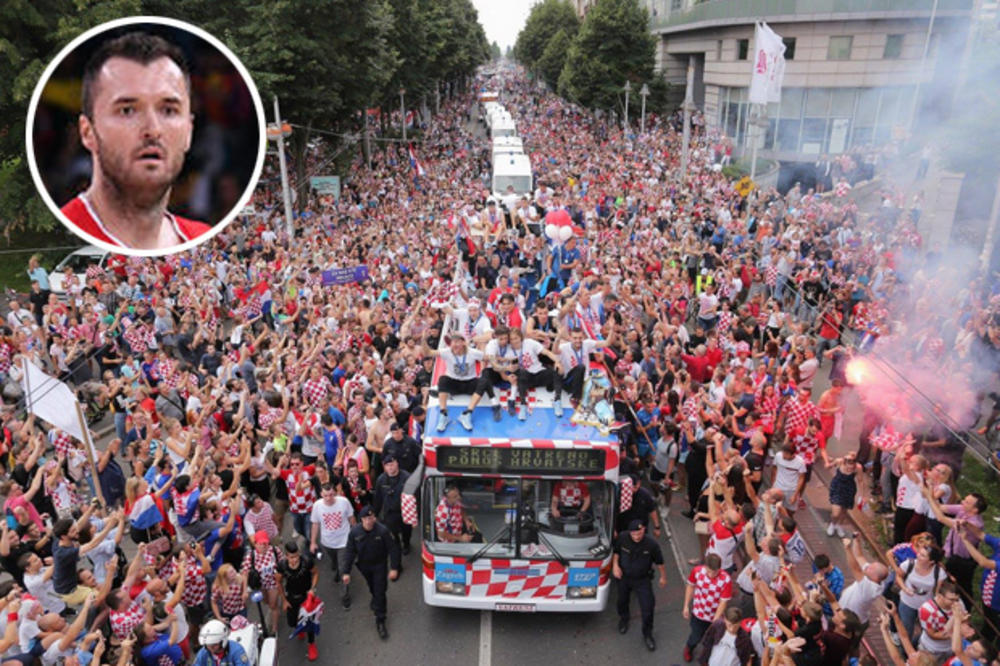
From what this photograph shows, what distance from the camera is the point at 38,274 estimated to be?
1521cm

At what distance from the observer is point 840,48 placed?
32.7 metres

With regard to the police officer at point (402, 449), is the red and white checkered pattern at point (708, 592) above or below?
below

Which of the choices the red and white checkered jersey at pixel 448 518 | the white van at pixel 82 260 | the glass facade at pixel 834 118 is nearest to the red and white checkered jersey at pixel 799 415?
the red and white checkered jersey at pixel 448 518

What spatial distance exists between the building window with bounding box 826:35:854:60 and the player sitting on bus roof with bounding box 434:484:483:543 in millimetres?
33837

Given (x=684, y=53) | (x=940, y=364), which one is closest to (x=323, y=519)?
(x=940, y=364)

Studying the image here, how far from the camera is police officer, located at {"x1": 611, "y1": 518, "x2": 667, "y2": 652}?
269 inches

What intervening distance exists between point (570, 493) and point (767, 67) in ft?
53.7

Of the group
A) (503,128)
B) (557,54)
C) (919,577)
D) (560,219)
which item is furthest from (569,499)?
(557,54)

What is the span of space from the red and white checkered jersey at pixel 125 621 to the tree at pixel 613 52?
4439 cm

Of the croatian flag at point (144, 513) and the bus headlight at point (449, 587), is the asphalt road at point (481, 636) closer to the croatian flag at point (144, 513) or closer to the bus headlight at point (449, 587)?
the bus headlight at point (449, 587)

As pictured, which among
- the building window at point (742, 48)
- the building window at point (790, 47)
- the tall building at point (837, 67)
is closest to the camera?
the tall building at point (837, 67)

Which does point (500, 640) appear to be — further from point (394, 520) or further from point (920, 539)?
point (920, 539)

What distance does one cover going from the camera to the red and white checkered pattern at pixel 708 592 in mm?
6371

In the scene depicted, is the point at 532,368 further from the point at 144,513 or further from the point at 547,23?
the point at 547,23
